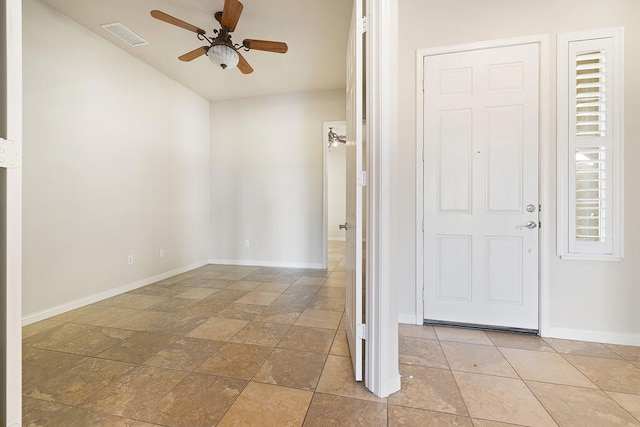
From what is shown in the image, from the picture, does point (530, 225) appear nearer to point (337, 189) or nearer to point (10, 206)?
point (10, 206)

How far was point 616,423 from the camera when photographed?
4.30ft

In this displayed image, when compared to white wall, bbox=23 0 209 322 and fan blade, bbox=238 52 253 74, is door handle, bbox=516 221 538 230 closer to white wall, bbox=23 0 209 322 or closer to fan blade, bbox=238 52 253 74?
fan blade, bbox=238 52 253 74

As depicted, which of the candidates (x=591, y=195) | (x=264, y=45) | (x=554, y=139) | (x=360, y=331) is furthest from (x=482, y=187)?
(x=264, y=45)

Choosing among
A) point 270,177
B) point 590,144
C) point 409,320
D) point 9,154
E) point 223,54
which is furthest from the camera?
point 270,177

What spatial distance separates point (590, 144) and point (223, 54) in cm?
333

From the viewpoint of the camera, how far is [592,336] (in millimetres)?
2141

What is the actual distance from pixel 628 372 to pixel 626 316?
60 centimetres

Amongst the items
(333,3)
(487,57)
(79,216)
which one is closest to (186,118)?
(79,216)

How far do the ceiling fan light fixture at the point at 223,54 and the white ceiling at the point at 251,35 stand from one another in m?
0.43

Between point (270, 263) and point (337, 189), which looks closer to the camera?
point (270, 263)

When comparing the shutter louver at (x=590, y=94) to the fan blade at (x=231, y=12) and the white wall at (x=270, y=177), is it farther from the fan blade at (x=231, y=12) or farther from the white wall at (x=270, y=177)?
the white wall at (x=270, y=177)

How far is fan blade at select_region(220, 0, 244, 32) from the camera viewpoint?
83.8 inches


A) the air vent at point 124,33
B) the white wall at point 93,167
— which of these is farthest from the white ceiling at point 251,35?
the white wall at point 93,167

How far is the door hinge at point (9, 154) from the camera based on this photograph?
772 millimetres
